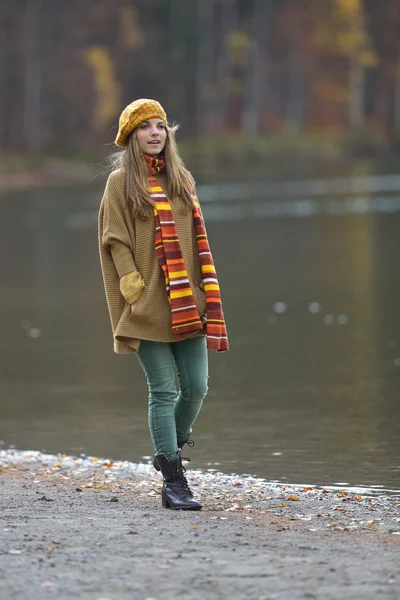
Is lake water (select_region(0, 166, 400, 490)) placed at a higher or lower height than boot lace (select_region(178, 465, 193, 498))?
lower

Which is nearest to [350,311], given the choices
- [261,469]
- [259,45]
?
[261,469]

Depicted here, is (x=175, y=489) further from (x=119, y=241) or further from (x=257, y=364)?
(x=257, y=364)

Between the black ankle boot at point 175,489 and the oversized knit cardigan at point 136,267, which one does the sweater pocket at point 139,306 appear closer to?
the oversized knit cardigan at point 136,267

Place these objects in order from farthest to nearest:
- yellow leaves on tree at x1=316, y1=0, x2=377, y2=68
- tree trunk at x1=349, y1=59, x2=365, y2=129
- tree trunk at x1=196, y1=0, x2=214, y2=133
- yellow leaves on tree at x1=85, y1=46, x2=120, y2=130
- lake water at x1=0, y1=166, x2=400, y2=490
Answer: tree trunk at x1=349, y1=59, x2=365, y2=129 → yellow leaves on tree at x1=316, y1=0, x2=377, y2=68 → tree trunk at x1=196, y1=0, x2=214, y2=133 → yellow leaves on tree at x1=85, y1=46, x2=120, y2=130 → lake water at x1=0, y1=166, x2=400, y2=490

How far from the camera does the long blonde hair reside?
19.5 feet

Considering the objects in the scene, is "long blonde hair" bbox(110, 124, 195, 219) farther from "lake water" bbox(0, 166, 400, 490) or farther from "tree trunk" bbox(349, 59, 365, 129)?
"tree trunk" bbox(349, 59, 365, 129)

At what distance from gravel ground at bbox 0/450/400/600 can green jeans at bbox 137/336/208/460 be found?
12.9 inches

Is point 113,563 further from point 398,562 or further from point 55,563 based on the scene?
point 398,562

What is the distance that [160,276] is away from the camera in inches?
236

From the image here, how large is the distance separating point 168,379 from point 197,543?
Answer: 3.52 ft

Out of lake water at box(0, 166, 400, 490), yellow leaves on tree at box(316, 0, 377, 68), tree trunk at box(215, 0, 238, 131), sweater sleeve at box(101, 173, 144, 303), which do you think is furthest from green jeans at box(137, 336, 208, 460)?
yellow leaves on tree at box(316, 0, 377, 68)

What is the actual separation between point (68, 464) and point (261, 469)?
1097 millimetres

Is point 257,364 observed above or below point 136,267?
below

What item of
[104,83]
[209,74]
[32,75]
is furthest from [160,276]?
[209,74]
